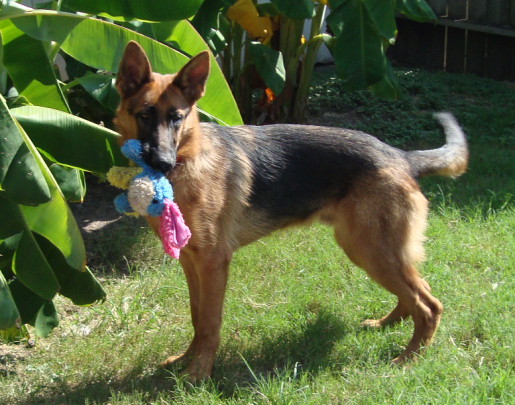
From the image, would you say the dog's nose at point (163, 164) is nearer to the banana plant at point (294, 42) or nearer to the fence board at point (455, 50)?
the banana plant at point (294, 42)

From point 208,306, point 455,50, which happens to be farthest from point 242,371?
point 455,50

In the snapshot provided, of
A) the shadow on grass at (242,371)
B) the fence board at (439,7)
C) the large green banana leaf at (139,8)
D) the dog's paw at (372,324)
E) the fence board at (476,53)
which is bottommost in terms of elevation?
the dog's paw at (372,324)

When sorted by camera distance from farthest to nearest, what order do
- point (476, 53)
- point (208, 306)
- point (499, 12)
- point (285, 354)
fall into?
point (476, 53), point (499, 12), point (285, 354), point (208, 306)

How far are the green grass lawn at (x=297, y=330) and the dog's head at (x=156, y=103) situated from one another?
1.36m

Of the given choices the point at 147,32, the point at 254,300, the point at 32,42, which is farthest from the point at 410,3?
the point at 32,42

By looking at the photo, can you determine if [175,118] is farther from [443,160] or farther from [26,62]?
[443,160]

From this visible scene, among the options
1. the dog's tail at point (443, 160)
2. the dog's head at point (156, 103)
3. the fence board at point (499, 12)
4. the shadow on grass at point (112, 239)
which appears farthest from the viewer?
the fence board at point (499, 12)

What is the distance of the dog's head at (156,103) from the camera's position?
321cm

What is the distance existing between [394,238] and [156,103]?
1740mm

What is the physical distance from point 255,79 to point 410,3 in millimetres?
2101

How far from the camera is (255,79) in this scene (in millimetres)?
7406

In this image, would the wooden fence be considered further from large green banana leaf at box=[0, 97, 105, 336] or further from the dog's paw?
large green banana leaf at box=[0, 97, 105, 336]

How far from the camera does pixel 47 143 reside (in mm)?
3318

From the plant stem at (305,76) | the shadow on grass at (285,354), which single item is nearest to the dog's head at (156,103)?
the shadow on grass at (285,354)
